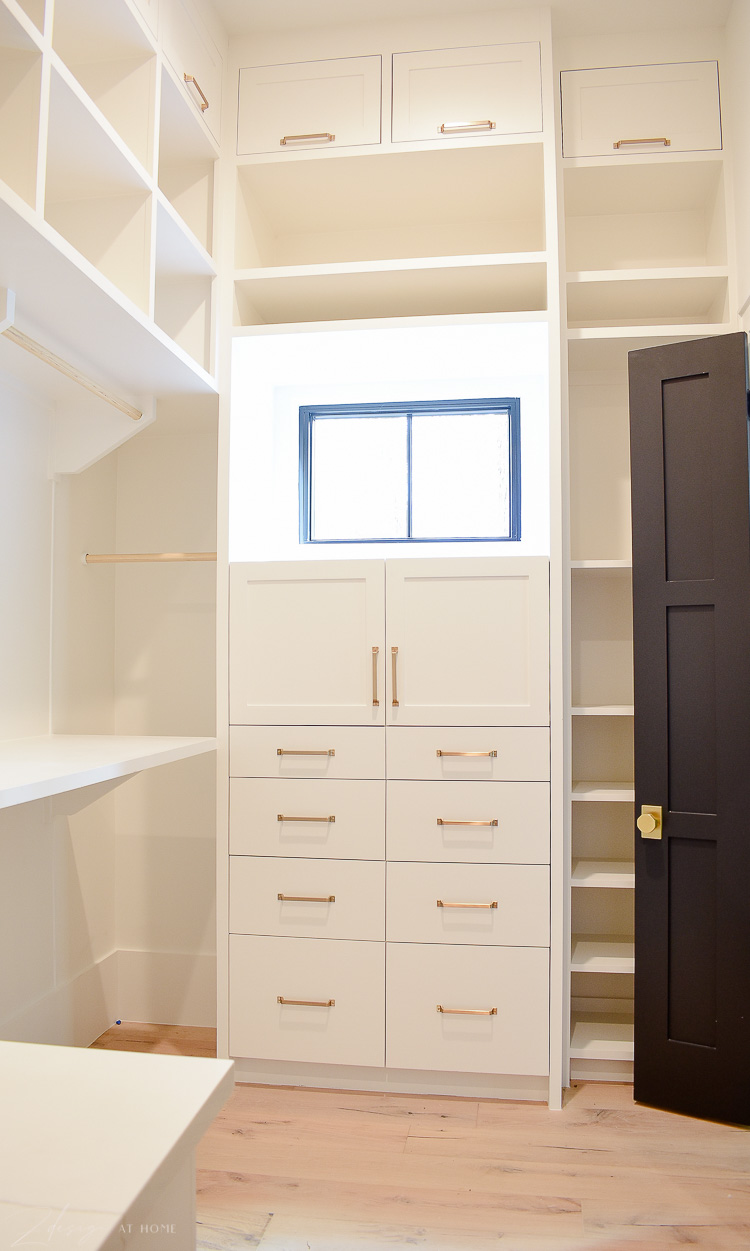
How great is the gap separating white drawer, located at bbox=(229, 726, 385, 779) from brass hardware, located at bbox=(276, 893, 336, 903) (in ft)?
1.08

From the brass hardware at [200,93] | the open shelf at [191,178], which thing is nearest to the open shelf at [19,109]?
the brass hardware at [200,93]

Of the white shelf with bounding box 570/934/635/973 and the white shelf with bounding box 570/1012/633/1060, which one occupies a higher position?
the white shelf with bounding box 570/934/635/973

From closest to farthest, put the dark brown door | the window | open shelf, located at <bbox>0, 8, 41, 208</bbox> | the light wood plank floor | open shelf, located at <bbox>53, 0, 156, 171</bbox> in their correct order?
1. open shelf, located at <bbox>0, 8, 41, 208</bbox>
2. the light wood plank floor
3. open shelf, located at <bbox>53, 0, 156, 171</bbox>
4. the dark brown door
5. the window

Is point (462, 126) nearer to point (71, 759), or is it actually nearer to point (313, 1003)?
point (71, 759)

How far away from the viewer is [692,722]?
2104mm

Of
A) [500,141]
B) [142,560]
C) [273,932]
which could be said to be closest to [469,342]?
[500,141]

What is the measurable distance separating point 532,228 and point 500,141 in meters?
0.44

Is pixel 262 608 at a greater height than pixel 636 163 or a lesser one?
lesser

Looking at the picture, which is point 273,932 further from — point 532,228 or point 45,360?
point 532,228

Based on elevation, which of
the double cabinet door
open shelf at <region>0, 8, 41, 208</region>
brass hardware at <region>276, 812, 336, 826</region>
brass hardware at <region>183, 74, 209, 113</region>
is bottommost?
brass hardware at <region>276, 812, 336, 826</region>

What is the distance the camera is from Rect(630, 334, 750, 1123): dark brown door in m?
2.04

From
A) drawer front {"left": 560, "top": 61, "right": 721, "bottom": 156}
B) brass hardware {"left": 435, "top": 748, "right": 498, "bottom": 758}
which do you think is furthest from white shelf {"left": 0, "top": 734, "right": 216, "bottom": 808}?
drawer front {"left": 560, "top": 61, "right": 721, "bottom": 156}

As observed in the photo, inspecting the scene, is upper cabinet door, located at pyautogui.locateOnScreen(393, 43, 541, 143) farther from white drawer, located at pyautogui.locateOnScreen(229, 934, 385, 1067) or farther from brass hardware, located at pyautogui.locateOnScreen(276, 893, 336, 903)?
white drawer, located at pyautogui.locateOnScreen(229, 934, 385, 1067)

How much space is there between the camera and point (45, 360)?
180cm
